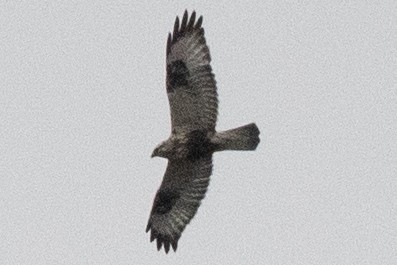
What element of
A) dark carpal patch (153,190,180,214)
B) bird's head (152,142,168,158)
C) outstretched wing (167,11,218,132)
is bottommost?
dark carpal patch (153,190,180,214)

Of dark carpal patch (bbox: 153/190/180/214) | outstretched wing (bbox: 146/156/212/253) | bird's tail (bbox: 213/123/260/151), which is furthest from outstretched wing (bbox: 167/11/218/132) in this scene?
dark carpal patch (bbox: 153/190/180/214)

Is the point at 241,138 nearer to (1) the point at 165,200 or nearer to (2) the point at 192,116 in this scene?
(2) the point at 192,116

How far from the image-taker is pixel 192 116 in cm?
1286

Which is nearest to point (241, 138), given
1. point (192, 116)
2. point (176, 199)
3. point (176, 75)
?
point (192, 116)

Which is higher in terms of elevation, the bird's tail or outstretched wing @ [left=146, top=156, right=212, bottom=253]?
the bird's tail

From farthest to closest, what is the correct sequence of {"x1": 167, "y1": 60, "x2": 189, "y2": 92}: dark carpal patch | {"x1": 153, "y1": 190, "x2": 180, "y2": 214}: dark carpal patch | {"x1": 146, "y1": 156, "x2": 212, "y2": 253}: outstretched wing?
{"x1": 153, "y1": 190, "x2": 180, "y2": 214}: dark carpal patch < {"x1": 146, "y1": 156, "x2": 212, "y2": 253}: outstretched wing < {"x1": 167, "y1": 60, "x2": 189, "y2": 92}: dark carpal patch

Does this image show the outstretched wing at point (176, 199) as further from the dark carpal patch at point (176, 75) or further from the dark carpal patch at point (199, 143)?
the dark carpal patch at point (176, 75)

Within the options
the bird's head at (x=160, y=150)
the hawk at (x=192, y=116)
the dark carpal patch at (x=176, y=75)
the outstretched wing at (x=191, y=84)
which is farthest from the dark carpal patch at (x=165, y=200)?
the dark carpal patch at (x=176, y=75)

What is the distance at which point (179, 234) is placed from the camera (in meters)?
13.5

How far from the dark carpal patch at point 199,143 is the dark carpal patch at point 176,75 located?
588 mm

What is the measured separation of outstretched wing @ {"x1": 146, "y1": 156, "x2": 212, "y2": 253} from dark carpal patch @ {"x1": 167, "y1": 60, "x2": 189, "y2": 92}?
0.96 m

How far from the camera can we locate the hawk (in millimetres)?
12719

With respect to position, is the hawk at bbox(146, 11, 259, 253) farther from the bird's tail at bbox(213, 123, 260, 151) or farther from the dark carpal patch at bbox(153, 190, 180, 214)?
the dark carpal patch at bbox(153, 190, 180, 214)

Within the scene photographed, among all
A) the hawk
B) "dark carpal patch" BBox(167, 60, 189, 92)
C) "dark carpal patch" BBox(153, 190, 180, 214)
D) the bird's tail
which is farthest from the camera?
"dark carpal patch" BBox(153, 190, 180, 214)
